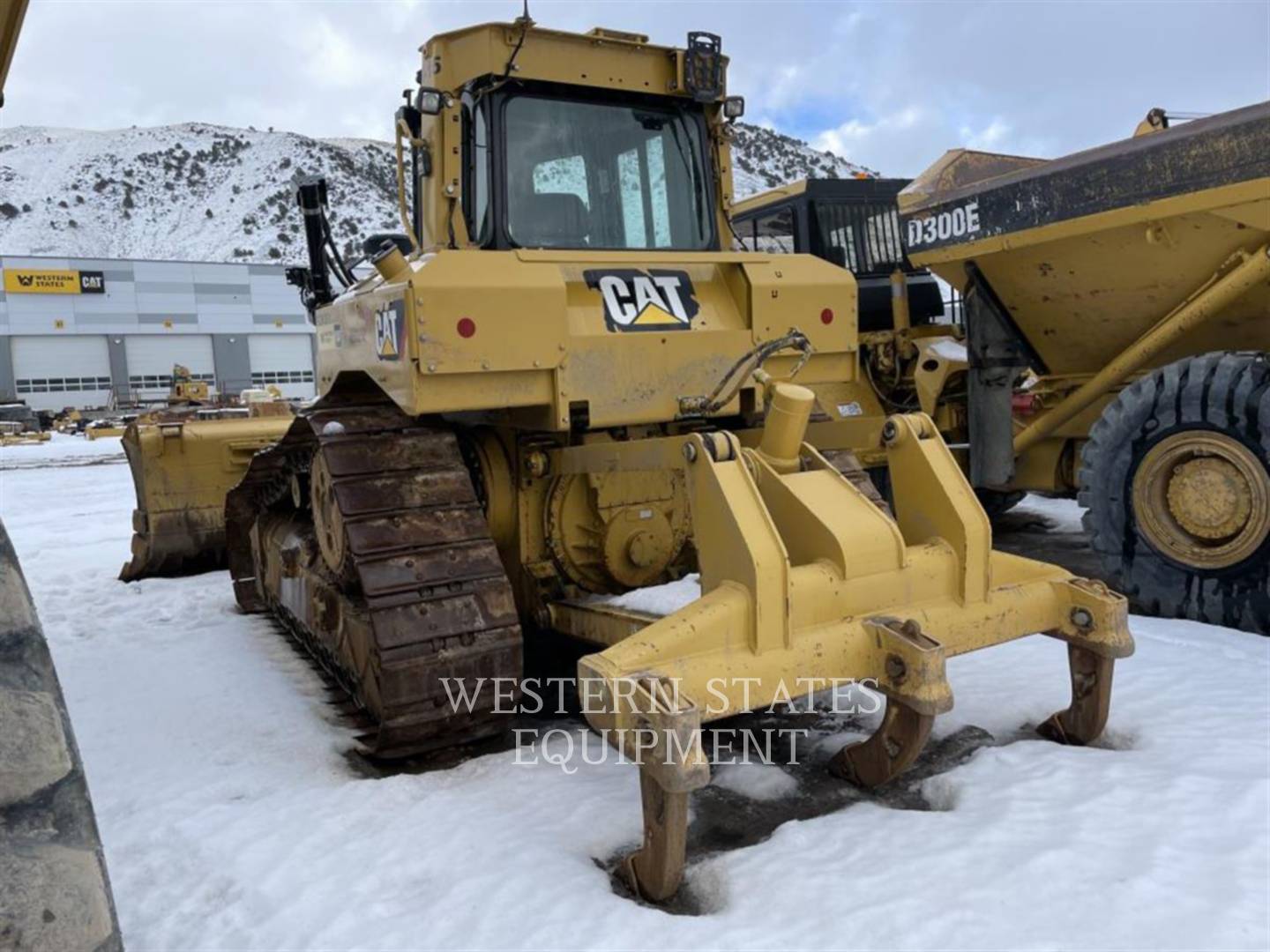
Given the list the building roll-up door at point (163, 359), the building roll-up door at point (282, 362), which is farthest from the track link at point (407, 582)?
the building roll-up door at point (282, 362)

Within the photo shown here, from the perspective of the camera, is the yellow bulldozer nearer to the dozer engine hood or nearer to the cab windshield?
the dozer engine hood

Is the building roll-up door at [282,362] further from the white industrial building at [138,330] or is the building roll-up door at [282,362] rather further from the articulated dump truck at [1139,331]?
the articulated dump truck at [1139,331]

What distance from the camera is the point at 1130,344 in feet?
20.1

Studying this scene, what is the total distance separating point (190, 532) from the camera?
281 inches

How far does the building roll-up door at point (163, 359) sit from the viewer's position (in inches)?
1650

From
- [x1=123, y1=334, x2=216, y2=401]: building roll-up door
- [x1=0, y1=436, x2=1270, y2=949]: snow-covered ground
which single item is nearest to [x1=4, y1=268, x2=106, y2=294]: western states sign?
[x1=123, y1=334, x2=216, y2=401]: building roll-up door

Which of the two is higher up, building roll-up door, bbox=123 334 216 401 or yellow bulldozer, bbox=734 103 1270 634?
building roll-up door, bbox=123 334 216 401

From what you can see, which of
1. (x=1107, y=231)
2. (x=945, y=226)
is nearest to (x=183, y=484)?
(x=945, y=226)

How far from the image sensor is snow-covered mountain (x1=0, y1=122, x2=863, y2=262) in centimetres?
6656

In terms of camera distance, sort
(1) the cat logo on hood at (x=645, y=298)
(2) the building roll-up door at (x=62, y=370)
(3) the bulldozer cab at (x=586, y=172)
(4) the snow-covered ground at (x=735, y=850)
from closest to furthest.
A: (4) the snow-covered ground at (x=735, y=850) < (1) the cat logo on hood at (x=645, y=298) < (3) the bulldozer cab at (x=586, y=172) < (2) the building roll-up door at (x=62, y=370)

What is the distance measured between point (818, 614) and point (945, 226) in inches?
163

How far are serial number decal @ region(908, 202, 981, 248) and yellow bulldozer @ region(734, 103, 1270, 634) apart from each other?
11mm

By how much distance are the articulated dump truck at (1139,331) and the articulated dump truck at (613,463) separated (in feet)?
5.70

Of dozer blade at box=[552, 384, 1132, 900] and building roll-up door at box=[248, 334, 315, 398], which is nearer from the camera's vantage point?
dozer blade at box=[552, 384, 1132, 900]
